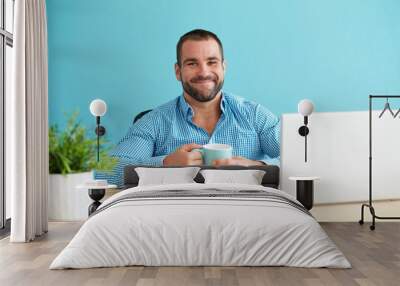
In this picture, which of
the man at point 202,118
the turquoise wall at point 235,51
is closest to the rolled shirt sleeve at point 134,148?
the man at point 202,118

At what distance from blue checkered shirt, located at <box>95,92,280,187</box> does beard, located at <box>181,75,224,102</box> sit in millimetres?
101

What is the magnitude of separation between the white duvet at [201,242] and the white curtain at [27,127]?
144cm

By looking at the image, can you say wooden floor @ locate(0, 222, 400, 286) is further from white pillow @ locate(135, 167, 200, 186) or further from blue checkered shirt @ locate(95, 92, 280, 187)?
blue checkered shirt @ locate(95, 92, 280, 187)

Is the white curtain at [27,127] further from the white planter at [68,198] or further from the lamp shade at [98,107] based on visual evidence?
the lamp shade at [98,107]

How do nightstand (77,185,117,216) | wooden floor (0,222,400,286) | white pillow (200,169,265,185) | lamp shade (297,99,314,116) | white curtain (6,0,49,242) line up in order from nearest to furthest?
wooden floor (0,222,400,286) → white curtain (6,0,49,242) → white pillow (200,169,265,185) → nightstand (77,185,117,216) → lamp shade (297,99,314,116)

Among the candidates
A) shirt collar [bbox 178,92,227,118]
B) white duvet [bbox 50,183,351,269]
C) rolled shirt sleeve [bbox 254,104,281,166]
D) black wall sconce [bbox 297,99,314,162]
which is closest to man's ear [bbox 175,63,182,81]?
shirt collar [bbox 178,92,227,118]

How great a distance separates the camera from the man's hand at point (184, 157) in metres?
7.73

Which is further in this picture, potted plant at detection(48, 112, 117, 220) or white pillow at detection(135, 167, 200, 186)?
potted plant at detection(48, 112, 117, 220)

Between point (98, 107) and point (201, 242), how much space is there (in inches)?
129

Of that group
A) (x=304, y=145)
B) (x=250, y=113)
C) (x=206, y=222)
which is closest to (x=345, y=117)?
(x=304, y=145)

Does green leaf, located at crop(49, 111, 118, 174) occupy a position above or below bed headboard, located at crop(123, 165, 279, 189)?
above

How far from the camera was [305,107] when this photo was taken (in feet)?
25.3

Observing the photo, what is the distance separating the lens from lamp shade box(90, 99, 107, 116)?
25.5 ft

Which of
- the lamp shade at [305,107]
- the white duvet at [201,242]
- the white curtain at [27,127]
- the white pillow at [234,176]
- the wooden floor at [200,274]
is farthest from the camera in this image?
the lamp shade at [305,107]
